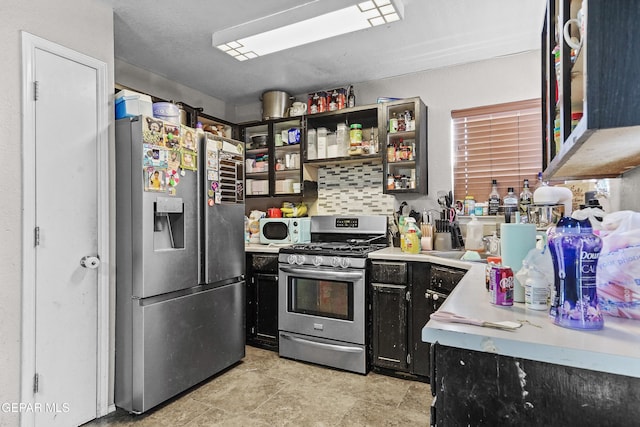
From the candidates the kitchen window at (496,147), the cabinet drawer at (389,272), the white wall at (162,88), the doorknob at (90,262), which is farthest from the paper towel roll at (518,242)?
the white wall at (162,88)

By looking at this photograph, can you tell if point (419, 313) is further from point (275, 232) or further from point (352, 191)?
point (275, 232)

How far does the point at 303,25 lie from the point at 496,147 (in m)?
1.89

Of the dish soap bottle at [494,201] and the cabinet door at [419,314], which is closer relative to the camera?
the cabinet door at [419,314]

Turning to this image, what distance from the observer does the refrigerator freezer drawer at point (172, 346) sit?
2.10m

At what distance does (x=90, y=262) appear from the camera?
6.65 ft

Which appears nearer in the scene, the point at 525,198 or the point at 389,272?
the point at 389,272

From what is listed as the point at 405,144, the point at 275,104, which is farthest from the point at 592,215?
the point at 275,104

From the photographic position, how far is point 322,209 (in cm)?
373

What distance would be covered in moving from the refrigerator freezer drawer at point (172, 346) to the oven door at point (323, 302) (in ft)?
1.51

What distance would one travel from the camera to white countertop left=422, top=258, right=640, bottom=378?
73 centimetres

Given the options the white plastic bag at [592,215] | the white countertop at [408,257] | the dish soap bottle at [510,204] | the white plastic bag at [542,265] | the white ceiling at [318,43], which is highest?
the white ceiling at [318,43]

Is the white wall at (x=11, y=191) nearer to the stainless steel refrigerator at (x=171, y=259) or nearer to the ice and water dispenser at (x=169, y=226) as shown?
the stainless steel refrigerator at (x=171, y=259)

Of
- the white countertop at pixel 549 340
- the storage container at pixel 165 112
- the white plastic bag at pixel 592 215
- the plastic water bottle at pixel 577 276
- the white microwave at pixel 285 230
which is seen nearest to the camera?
the white countertop at pixel 549 340

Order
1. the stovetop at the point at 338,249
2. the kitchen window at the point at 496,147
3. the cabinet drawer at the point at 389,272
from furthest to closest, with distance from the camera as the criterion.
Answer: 1. the kitchen window at the point at 496,147
2. the stovetop at the point at 338,249
3. the cabinet drawer at the point at 389,272
